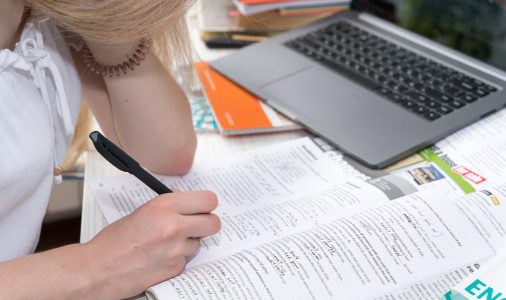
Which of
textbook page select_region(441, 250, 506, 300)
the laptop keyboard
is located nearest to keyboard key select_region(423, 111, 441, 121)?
the laptop keyboard

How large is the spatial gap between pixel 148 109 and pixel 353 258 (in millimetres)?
351

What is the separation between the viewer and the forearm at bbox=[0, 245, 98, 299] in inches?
20.9

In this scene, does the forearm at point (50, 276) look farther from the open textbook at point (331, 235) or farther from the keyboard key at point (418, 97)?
the keyboard key at point (418, 97)

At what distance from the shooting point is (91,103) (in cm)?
84

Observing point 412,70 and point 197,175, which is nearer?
point 197,175

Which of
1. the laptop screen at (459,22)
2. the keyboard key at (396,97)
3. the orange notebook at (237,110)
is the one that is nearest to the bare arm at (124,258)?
the orange notebook at (237,110)

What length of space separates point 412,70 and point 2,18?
1.74ft

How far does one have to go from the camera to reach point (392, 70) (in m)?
0.87

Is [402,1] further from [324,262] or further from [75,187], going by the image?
[75,187]

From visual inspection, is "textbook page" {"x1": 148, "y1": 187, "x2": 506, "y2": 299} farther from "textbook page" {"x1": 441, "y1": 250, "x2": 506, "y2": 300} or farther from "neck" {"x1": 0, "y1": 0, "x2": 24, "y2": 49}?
"neck" {"x1": 0, "y1": 0, "x2": 24, "y2": 49}

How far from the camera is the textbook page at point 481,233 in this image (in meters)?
0.55

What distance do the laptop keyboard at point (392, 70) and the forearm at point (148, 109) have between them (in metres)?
0.25

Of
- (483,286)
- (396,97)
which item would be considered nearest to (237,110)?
(396,97)

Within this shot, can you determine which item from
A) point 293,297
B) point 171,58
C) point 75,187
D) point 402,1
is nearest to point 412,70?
point 402,1
